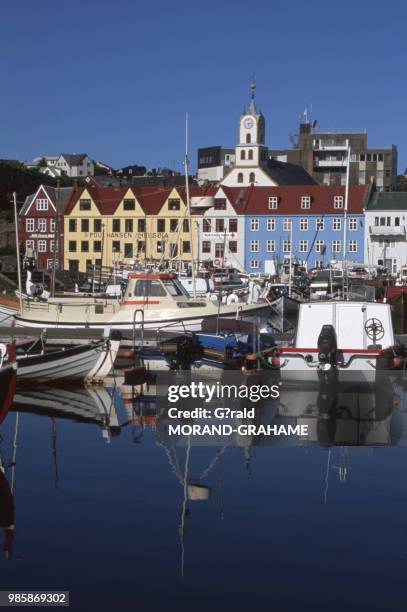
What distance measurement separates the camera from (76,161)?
18650cm

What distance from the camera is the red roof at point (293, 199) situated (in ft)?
296

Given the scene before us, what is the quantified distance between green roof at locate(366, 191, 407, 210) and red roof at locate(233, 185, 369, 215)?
948 mm

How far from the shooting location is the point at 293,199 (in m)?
92.3

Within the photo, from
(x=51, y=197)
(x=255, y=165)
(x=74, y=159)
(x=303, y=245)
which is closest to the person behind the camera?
(x=303, y=245)

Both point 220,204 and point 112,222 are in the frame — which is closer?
point 220,204

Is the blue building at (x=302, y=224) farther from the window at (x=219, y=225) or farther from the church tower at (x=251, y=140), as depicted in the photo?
the church tower at (x=251, y=140)

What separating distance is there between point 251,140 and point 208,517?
311 feet

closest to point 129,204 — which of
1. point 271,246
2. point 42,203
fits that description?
point 42,203

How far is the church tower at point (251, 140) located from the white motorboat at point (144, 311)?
65898 millimetres

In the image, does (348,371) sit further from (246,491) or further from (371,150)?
(371,150)

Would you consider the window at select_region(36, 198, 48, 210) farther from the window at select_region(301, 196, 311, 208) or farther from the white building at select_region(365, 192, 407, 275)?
the white building at select_region(365, 192, 407, 275)

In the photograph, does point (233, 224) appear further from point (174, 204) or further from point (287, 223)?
point (174, 204)

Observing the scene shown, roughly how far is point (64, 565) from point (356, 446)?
8849 mm

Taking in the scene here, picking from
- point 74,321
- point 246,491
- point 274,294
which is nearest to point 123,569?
point 246,491
